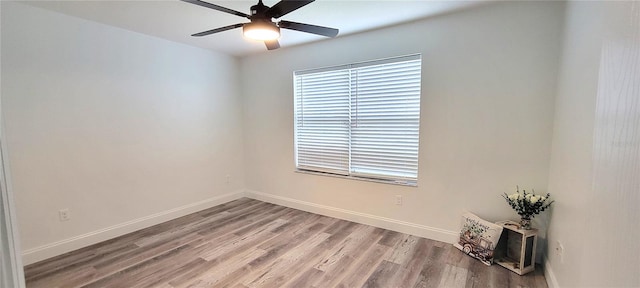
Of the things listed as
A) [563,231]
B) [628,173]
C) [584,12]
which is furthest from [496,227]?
[584,12]

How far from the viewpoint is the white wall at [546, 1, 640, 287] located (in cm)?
96

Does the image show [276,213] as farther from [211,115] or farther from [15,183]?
[15,183]

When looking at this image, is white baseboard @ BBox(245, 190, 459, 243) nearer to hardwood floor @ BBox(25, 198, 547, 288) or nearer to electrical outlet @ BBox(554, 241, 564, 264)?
hardwood floor @ BBox(25, 198, 547, 288)

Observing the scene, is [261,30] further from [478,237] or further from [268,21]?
[478,237]

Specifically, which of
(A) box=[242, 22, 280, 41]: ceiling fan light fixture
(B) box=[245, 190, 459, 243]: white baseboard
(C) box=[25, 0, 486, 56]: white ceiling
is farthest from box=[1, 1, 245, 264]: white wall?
(A) box=[242, 22, 280, 41]: ceiling fan light fixture

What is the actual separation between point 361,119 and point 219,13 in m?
1.93

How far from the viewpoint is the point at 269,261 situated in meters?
2.44

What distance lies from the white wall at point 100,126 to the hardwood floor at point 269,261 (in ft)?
1.20

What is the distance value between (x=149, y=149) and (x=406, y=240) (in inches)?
129

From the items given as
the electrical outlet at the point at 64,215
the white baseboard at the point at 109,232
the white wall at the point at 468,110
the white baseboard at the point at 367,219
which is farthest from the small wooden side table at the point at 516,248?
the electrical outlet at the point at 64,215

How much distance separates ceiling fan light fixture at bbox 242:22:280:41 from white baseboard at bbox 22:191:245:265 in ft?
9.06

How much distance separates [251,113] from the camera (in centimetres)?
425

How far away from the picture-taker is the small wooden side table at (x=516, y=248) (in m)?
2.16

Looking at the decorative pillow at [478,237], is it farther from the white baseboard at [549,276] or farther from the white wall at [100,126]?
the white wall at [100,126]
